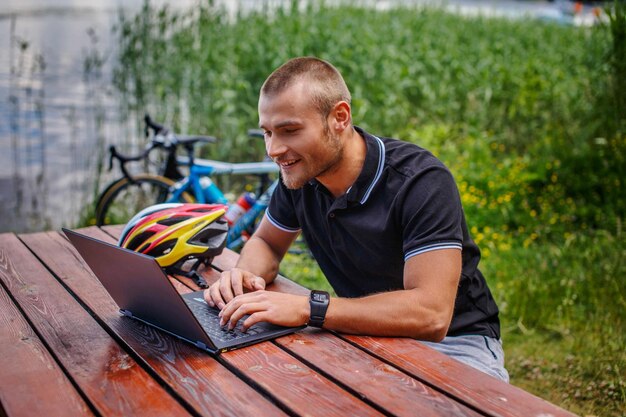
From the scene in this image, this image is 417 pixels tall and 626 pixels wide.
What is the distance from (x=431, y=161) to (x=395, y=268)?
0.34 metres

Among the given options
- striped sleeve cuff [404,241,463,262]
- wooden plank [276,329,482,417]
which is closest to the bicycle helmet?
wooden plank [276,329,482,417]

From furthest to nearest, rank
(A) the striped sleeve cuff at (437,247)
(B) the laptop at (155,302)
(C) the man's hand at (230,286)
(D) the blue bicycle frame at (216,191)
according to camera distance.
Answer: (D) the blue bicycle frame at (216,191) < (C) the man's hand at (230,286) < (A) the striped sleeve cuff at (437,247) < (B) the laptop at (155,302)

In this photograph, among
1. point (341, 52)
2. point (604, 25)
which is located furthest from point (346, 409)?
point (341, 52)

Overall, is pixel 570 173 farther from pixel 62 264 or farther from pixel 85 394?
pixel 85 394

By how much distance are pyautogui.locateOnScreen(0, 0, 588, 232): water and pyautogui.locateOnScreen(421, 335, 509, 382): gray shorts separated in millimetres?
3374

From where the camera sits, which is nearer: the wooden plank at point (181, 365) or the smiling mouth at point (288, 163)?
the wooden plank at point (181, 365)

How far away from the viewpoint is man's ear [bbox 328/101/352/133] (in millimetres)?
2230

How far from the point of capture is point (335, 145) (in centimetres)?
225

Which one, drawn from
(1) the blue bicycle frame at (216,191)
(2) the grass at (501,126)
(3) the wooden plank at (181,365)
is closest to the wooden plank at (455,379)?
(3) the wooden plank at (181,365)

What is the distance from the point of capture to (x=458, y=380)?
5.51ft

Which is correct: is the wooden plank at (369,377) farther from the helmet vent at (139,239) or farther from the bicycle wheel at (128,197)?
the bicycle wheel at (128,197)

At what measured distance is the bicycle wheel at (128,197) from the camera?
4816mm

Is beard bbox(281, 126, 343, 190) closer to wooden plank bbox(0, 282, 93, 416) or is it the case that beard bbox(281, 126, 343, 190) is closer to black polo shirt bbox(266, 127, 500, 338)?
black polo shirt bbox(266, 127, 500, 338)

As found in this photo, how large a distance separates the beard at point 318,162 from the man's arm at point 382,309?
402 mm
